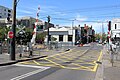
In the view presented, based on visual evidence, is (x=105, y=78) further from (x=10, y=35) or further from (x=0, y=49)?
(x=0, y=49)

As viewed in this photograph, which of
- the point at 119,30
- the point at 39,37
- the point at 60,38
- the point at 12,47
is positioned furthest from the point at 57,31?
the point at 12,47

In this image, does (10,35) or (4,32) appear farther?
(4,32)

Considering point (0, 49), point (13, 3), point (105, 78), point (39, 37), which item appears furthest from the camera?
point (39, 37)

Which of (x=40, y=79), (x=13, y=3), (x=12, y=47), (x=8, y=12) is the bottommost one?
(x=40, y=79)

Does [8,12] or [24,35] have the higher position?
[8,12]

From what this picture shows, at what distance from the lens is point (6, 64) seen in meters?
19.8

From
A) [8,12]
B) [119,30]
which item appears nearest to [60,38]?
[119,30]

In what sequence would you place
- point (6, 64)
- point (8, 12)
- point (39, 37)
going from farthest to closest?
point (8, 12)
point (39, 37)
point (6, 64)

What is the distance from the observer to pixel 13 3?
22.6 meters

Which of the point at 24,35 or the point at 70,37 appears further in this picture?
the point at 70,37

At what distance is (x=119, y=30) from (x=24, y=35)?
1804 inches

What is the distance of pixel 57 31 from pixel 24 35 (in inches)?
1456

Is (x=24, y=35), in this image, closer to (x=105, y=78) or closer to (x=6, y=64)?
(x=6, y=64)

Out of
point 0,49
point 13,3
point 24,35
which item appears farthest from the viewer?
point 24,35
